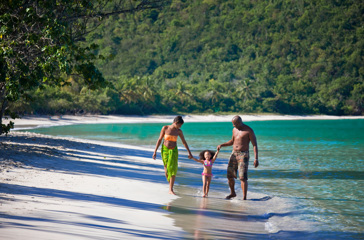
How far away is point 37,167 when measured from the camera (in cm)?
1062

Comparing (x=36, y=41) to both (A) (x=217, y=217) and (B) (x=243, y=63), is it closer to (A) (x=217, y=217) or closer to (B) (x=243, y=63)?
(A) (x=217, y=217)

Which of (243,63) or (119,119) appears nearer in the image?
(119,119)

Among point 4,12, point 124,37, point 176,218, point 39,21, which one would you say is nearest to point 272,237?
point 176,218

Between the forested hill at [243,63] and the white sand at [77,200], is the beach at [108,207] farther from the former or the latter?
the forested hill at [243,63]

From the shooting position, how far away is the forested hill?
305 ft

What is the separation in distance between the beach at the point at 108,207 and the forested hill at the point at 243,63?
57.7 meters

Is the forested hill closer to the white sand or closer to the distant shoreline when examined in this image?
the distant shoreline

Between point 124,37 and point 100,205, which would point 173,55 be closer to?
point 124,37

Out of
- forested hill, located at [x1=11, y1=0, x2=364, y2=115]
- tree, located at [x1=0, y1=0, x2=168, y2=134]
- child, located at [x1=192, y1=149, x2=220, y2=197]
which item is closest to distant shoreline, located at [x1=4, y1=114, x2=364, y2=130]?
forested hill, located at [x1=11, y1=0, x2=364, y2=115]

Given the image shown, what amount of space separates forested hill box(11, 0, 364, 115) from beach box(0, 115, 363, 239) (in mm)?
57681

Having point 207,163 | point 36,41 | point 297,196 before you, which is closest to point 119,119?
point 36,41

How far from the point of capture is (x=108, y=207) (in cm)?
724

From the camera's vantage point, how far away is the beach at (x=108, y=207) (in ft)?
18.9

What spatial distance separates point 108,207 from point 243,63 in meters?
144
